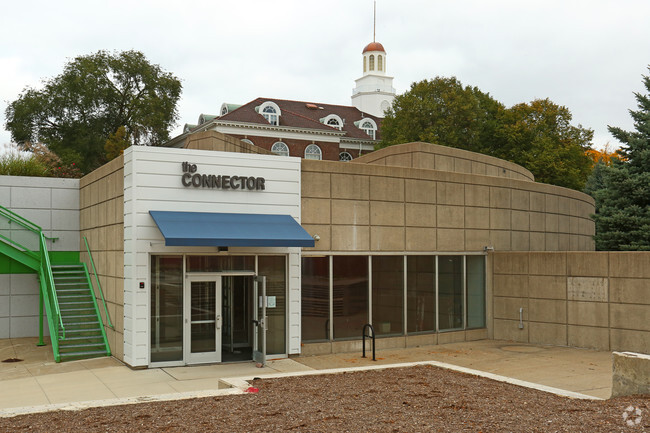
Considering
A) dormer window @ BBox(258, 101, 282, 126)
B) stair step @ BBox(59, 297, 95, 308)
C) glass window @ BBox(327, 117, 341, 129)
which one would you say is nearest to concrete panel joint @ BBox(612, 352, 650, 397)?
stair step @ BBox(59, 297, 95, 308)

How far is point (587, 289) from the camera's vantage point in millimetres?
16641

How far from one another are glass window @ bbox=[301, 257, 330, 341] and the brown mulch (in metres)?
5.46

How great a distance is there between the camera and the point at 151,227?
539 inches

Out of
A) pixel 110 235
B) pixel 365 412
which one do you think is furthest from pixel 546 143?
pixel 365 412

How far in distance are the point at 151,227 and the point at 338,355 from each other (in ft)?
18.4

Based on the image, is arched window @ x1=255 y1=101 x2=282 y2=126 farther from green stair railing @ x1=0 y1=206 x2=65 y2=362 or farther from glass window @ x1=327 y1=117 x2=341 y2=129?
green stair railing @ x1=0 y1=206 x2=65 y2=362

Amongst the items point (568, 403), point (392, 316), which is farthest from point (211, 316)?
point (568, 403)

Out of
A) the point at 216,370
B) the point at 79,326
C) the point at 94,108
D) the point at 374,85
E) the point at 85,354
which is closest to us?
the point at 216,370

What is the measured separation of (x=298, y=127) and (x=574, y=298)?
161 ft

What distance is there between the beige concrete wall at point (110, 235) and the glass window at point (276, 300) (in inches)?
129

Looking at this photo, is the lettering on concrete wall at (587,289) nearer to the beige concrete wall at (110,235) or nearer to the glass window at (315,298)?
the glass window at (315,298)

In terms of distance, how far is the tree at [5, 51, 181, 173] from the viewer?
55094mm

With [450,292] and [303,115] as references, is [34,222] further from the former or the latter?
[303,115]

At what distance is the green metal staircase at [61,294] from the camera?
15305 mm
